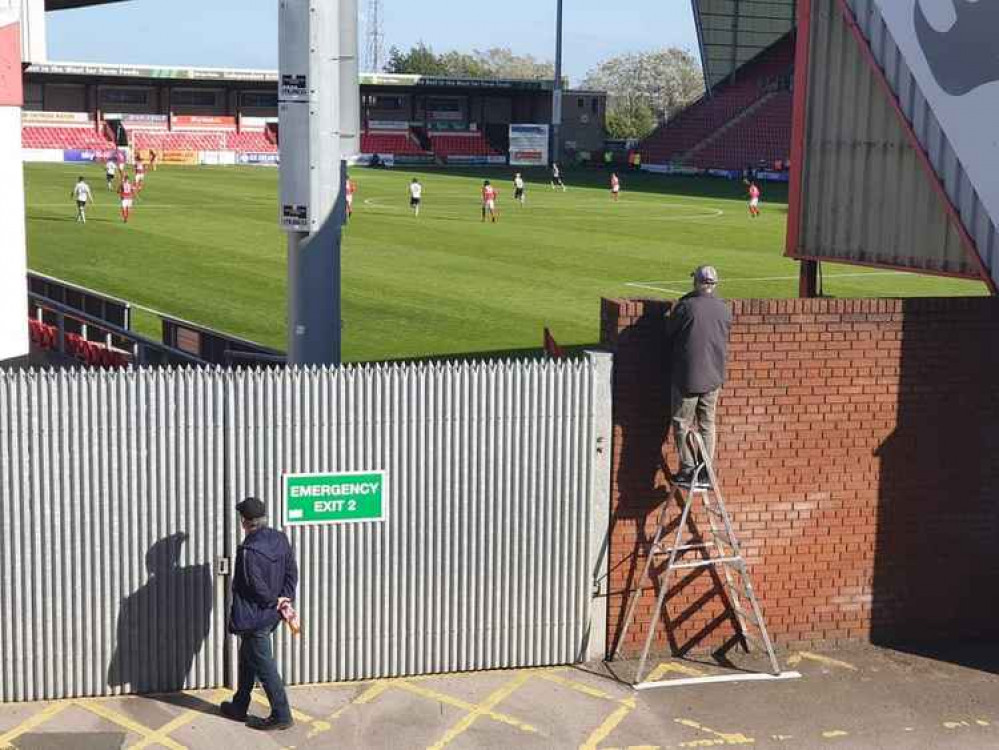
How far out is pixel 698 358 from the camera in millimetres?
11414

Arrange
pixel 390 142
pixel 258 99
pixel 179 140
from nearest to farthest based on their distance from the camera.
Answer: pixel 179 140
pixel 258 99
pixel 390 142

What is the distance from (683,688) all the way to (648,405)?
87.5 inches

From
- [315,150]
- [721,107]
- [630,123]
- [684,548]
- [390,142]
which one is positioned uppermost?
[721,107]

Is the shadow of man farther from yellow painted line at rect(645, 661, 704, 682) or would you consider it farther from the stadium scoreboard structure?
the stadium scoreboard structure

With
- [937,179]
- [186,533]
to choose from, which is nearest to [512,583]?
[186,533]

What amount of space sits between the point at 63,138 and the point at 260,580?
88.0 meters

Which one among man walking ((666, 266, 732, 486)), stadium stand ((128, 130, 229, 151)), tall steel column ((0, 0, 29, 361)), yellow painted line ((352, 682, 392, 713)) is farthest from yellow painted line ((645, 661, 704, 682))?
stadium stand ((128, 130, 229, 151))

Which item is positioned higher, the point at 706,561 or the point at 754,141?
the point at 754,141

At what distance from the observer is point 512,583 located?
466 inches

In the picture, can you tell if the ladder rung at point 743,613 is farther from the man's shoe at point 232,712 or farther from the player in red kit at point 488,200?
the player in red kit at point 488,200

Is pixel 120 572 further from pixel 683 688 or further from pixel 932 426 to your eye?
pixel 932 426

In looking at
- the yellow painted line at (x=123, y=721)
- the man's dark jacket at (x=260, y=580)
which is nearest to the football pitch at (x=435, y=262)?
the yellow painted line at (x=123, y=721)

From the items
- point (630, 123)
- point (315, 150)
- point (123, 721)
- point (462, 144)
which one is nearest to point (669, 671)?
point (123, 721)

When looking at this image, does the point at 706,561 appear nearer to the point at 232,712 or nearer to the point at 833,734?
the point at 833,734
